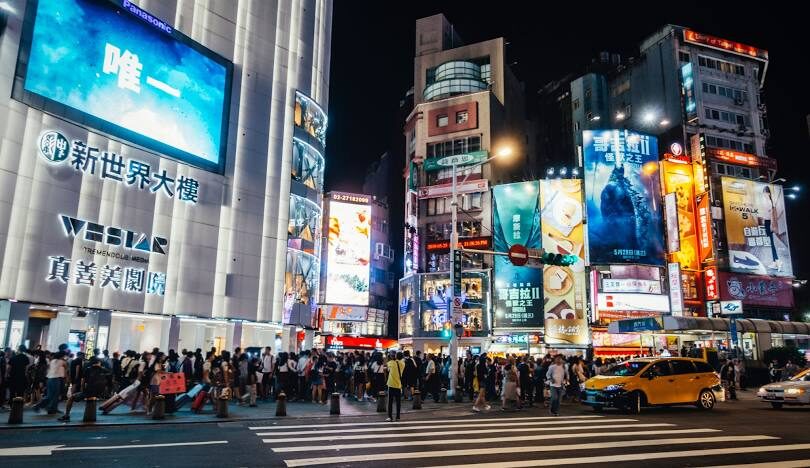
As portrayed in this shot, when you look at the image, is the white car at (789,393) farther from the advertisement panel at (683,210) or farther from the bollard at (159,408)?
the advertisement panel at (683,210)

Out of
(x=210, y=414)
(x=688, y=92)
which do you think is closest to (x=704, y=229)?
(x=688, y=92)

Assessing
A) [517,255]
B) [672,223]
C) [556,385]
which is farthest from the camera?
[672,223]

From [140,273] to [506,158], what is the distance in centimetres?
4464

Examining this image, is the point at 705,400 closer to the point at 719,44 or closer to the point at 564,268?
the point at 564,268

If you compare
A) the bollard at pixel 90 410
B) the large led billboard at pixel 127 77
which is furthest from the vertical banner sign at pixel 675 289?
the bollard at pixel 90 410

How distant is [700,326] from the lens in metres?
36.8

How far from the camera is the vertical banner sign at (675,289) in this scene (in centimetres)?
4459

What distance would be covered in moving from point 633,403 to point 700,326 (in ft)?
76.7

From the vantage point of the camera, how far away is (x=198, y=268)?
97.4 feet

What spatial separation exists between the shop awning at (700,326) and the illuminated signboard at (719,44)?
29060 mm

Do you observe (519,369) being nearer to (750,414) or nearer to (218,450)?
(750,414)

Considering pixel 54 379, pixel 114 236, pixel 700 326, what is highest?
pixel 114 236

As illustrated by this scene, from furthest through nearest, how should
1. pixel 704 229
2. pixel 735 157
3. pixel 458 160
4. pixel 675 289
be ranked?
pixel 458 160 < pixel 735 157 < pixel 704 229 < pixel 675 289

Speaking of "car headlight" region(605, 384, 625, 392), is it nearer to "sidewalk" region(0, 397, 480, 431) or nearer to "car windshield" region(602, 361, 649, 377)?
"car windshield" region(602, 361, 649, 377)
